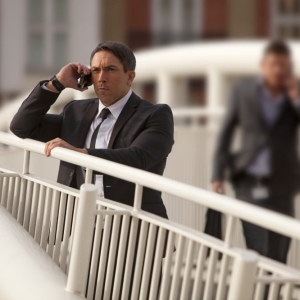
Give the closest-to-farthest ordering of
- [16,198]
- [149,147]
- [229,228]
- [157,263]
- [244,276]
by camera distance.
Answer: [244,276] < [229,228] < [157,263] < [149,147] < [16,198]

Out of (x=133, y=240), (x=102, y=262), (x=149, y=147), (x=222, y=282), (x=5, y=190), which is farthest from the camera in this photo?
(x=5, y=190)

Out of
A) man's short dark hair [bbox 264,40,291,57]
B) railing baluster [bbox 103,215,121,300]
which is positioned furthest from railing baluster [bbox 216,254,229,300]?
man's short dark hair [bbox 264,40,291,57]

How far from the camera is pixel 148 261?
311cm

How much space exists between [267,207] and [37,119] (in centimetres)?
108

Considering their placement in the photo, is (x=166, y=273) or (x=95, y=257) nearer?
(x=166, y=273)

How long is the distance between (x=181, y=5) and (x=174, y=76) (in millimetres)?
23988

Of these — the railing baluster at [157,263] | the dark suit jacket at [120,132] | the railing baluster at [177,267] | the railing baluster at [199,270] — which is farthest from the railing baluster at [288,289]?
the dark suit jacket at [120,132]

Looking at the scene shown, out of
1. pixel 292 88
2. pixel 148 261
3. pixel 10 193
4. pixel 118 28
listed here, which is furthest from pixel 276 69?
pixel 118 28

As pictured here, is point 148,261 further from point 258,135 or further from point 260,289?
point 258,135

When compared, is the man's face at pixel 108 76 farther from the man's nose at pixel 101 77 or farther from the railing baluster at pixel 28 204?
the railing baluster at pixel 28 204

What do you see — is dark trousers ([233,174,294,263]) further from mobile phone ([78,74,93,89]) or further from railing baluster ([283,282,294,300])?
railing baluster ([283,282,294,300])

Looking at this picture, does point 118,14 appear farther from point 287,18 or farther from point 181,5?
point 287,18

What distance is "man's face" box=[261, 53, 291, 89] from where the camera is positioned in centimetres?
359

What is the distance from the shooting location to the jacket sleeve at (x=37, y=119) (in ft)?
13.2
